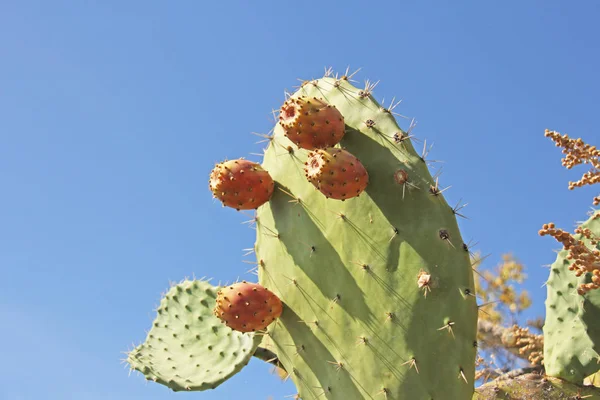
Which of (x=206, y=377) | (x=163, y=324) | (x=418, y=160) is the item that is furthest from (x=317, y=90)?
(x=163, y=324)

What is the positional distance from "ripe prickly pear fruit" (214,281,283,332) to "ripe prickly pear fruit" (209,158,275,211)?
316 mm

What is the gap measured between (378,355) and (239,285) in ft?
1.97

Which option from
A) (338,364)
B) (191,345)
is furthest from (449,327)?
(191,345)

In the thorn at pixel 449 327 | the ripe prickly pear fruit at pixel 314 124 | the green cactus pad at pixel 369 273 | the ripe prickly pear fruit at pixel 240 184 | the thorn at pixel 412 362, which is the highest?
the ripe prickly pear fruit at pixel 314 124

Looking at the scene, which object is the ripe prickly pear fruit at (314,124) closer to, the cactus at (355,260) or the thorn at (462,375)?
the cactus at (355,260)

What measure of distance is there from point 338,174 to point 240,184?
478 mm

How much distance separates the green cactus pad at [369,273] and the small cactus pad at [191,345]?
0.50 metres

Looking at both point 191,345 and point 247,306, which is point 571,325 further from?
point 191,345

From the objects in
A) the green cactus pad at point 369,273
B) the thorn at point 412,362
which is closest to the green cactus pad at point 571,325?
the green cactus pad at point 369,273

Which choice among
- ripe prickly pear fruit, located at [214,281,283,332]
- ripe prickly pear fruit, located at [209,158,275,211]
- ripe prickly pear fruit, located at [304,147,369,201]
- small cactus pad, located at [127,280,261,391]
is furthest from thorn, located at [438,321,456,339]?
small cactus pad, located at [127,280,261,391]

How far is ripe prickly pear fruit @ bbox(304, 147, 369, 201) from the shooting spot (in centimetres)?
213

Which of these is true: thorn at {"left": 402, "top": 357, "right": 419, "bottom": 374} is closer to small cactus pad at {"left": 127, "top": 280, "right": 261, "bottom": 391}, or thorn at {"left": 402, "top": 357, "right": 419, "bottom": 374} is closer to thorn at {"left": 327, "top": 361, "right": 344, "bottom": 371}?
thorn at {"left": 327, "top": 361, "right": 344, "bottom": 371}

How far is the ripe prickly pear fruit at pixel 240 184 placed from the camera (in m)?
2.44

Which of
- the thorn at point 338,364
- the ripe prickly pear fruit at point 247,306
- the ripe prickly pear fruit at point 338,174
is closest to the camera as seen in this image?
the ripe prickly pear fruit at point 338,174
